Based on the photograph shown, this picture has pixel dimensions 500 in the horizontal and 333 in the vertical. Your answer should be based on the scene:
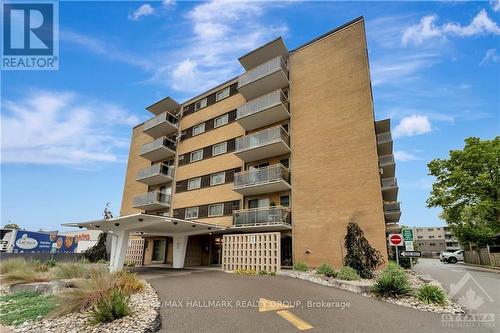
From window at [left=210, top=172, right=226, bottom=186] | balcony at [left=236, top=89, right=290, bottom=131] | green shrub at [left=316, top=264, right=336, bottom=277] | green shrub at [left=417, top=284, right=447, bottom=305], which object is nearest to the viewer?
green shrub at [left=417, top=284, right=447, bottom=305]

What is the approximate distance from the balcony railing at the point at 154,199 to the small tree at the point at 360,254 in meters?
19.7

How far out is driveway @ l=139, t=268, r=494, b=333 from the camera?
6.17m

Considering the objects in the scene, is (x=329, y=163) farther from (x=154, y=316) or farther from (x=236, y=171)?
(x=154, y=316)

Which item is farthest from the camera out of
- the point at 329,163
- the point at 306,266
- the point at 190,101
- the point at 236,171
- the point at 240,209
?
the point at 190,101

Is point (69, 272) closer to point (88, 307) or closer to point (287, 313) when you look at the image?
point (88, 307)

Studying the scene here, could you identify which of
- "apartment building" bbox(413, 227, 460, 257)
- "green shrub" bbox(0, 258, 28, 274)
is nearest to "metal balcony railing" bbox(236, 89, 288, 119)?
"green shrub" bbox(0, 258, 28, 274)

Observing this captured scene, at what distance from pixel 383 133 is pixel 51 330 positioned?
88.5ft

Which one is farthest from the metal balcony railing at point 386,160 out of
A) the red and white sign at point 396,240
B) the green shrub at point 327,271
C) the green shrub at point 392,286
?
the green shrub at point 392,286

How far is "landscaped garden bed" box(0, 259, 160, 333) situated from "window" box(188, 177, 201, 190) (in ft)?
54.9

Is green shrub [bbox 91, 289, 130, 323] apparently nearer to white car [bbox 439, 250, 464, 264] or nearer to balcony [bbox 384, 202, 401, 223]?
balcony [bbox 384, 202, 401, 223]

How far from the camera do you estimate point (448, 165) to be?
97.0 ft

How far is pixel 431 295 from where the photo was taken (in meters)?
8.57

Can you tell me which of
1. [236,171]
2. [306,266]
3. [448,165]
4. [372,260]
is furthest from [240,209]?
[448,165]

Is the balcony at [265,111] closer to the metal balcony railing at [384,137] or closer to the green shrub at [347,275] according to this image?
the metal balcony railing at [384,137]
